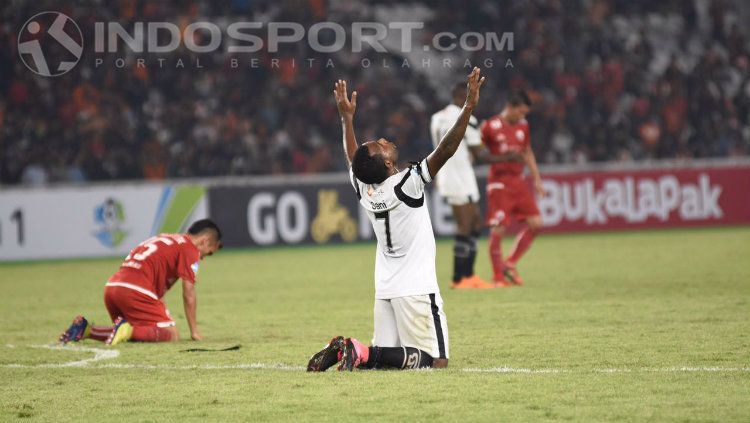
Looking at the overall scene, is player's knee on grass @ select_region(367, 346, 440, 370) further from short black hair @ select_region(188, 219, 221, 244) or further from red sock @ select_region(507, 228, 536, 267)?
red sock @ select_region(507, 228, 536, 267)

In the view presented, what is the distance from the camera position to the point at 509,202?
568 inches

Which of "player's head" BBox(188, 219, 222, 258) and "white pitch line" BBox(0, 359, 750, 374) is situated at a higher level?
"player's head" BBox(188, 219, 222, 258)

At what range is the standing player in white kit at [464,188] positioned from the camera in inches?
558

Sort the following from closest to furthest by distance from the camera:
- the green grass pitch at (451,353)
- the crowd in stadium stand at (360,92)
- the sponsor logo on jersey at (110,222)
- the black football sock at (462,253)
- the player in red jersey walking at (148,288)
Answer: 1. the green grass pitch at (451,353)
2. the player in red jersey walking at (148,288)
3. the black football sock at (462,253)
4. the sponsor logo on jersey at (110,222)
5. the crowd in stadium stand at (360,92)

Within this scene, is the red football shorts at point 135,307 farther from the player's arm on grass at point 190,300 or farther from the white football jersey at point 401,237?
the white football jersey at point 401,237

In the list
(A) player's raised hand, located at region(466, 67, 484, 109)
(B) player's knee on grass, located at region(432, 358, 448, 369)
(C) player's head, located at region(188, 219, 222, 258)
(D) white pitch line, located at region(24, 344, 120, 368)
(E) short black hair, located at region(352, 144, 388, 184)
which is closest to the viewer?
(A) player's raised hand, located at region(466, 67, 484, 109)

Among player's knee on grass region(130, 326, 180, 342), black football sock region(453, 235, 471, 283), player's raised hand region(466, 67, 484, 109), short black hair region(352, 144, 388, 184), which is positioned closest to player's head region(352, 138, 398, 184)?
short black hair region(352, 144, 388, 184)

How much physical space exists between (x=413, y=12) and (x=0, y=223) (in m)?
11.3

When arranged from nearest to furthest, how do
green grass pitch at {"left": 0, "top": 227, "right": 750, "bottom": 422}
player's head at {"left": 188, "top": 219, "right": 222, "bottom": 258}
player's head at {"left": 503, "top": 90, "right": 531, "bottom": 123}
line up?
green grass pitch at {"left": 0, "top": 227, "right": 750, "bottom": 422} < player's head at {"left": 188, "top": 219, "right": 222, "bottom": 258} < player's head at {"left": 503, "top": 90, "right": 531, "bottom": 123}

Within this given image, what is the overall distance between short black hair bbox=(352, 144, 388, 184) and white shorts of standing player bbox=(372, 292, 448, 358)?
0.77 meters

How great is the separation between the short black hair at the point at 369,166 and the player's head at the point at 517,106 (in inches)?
253

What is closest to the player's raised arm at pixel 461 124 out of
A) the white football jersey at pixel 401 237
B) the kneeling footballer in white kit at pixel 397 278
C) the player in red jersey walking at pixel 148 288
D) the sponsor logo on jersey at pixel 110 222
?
the kneeling footballer in white kit at pixel 397 278

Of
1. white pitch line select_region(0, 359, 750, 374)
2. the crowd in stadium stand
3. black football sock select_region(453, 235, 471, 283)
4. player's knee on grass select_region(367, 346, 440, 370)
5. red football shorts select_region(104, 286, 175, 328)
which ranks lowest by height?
white pitch line select_region(0, 359, 750, 374)

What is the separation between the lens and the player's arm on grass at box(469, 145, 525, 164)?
14141 millimetres
